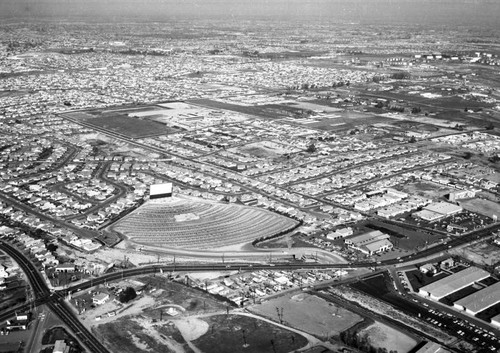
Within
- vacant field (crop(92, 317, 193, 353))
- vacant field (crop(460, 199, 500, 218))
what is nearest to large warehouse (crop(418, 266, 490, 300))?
vacant field (crop(460, 199, 500, 218))

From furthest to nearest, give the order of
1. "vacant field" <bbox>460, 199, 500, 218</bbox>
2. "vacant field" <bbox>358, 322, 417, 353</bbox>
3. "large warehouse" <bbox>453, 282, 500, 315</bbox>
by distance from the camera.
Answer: "vacant field" <bbox>460, 199, 500, 218</bbox>
"large warehouse" <bbox>453, 282, 500, 315</bbox>
"vacant field" <bbox>358, 322, 417, 353</bbox>

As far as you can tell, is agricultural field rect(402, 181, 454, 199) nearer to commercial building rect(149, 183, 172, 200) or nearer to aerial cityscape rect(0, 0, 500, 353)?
aerial cityscape rect(0, 0, 500, 353)

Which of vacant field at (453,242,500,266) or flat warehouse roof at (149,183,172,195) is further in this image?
flat warehouse roof at (149,183,172,195)

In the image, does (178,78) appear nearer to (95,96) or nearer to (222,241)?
(95,96)

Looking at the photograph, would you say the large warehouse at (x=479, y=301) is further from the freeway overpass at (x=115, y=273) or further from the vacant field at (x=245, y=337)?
the vacant field at (x=245, y=337)

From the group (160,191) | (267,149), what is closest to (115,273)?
(160,191)

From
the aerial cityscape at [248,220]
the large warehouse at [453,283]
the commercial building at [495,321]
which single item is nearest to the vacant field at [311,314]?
the aerial cityscape at [248,220]
